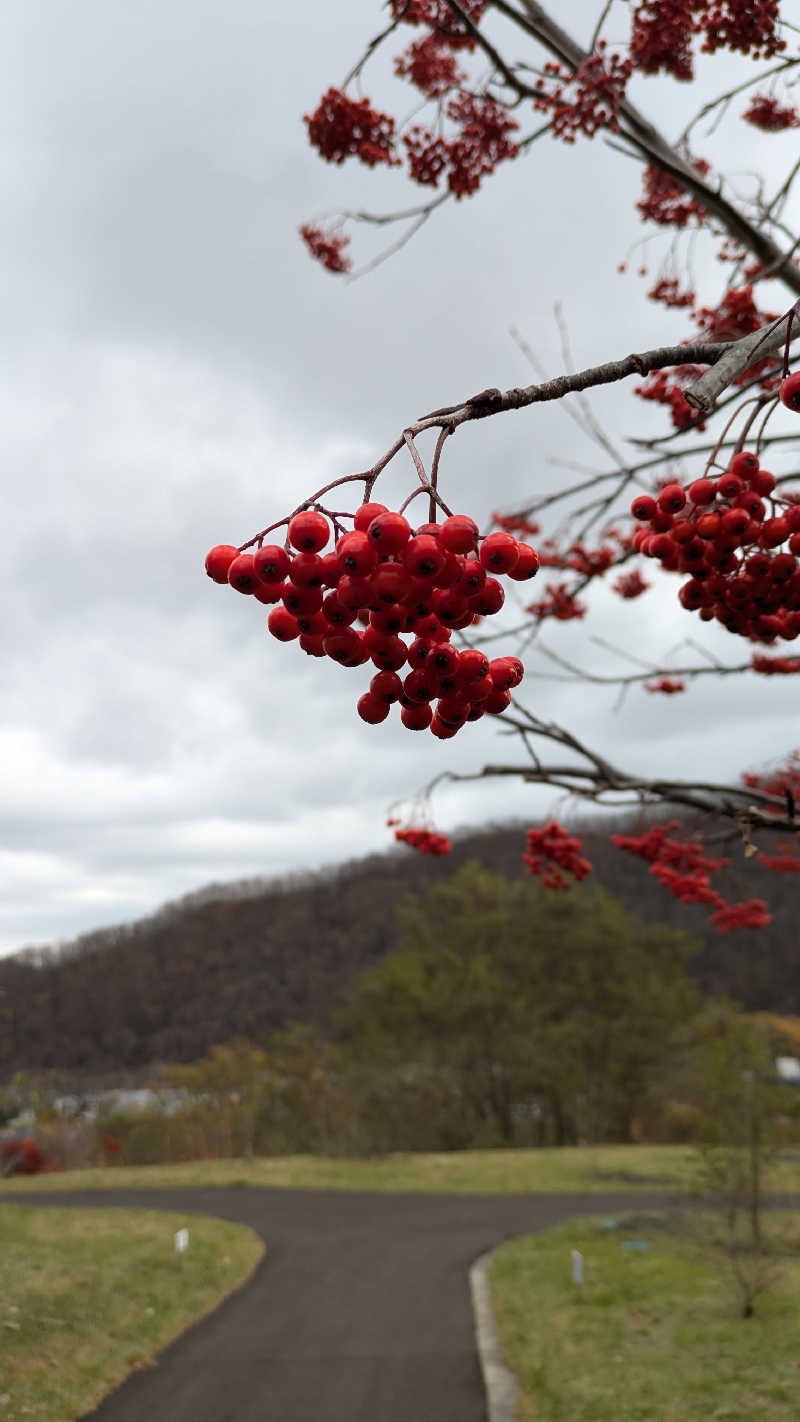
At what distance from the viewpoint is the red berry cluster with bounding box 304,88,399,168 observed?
4902 mm

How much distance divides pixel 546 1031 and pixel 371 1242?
18.8m

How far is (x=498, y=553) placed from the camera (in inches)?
56.7

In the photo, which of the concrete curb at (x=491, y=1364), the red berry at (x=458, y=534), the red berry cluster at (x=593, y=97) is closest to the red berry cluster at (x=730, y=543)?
the red berry at (x=458, y=534)

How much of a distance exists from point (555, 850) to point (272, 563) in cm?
483

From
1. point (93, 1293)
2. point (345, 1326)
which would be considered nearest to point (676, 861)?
point (345, 1326)

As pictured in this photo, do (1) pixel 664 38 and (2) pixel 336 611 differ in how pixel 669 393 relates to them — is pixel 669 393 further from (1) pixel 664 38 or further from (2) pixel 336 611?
(2) pixel 336 611

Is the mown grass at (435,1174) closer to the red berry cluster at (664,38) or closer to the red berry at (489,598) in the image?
the red berry cluster at (664,38)

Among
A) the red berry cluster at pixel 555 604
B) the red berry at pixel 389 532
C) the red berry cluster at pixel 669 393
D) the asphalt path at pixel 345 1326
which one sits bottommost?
the asphalt path at pixel 345 1326

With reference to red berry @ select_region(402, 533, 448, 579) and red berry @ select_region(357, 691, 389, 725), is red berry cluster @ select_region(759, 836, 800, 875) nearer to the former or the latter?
red berry @ select_region(357, 691, 389, 725)

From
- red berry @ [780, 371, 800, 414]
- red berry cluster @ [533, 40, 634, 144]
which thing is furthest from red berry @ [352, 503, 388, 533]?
red berry cluster @ [533, 40, 634, 144]

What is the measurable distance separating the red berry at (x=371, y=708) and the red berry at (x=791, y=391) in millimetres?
892

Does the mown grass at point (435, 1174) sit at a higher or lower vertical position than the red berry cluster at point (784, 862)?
lower

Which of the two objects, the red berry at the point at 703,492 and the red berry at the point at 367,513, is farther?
the red berry at the point at 703,492

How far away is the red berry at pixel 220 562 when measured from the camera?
154 cm
